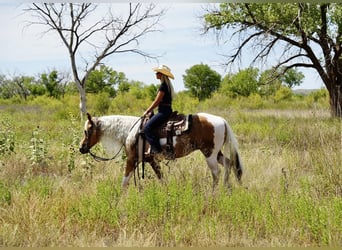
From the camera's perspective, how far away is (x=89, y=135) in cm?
659

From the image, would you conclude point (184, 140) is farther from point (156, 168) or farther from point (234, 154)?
point (234, 154)

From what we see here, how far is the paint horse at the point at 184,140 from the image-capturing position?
6.35 m

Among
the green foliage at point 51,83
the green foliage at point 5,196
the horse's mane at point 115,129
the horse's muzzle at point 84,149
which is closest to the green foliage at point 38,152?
the horse's muzzle at point 84,149

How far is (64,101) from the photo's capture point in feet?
79.3

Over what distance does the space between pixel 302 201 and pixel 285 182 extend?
→ 102cm

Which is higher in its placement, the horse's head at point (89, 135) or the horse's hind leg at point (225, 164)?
the horse's head at point (89, 135)

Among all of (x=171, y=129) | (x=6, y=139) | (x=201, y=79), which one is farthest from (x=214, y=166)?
(x=201, y=79)

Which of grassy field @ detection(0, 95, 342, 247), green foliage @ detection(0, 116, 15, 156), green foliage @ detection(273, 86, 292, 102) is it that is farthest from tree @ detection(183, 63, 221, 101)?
grassy field @ detection(0, 95, 342, 247)

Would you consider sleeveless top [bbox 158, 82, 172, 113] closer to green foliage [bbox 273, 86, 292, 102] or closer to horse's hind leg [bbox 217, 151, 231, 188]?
horse's hind leg [bbox 217, 151, 231, 188]

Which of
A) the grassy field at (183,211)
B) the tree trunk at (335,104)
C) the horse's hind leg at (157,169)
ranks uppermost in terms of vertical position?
the tree trunk at (335,104)

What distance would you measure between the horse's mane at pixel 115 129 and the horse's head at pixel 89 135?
0.07 m

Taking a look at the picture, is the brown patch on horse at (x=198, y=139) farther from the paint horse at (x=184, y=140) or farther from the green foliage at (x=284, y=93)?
the green foliage at (x=284, y=93)

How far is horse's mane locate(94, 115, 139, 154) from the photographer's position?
258 inches

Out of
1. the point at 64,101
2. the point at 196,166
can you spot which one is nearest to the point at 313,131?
the point at 196,166
